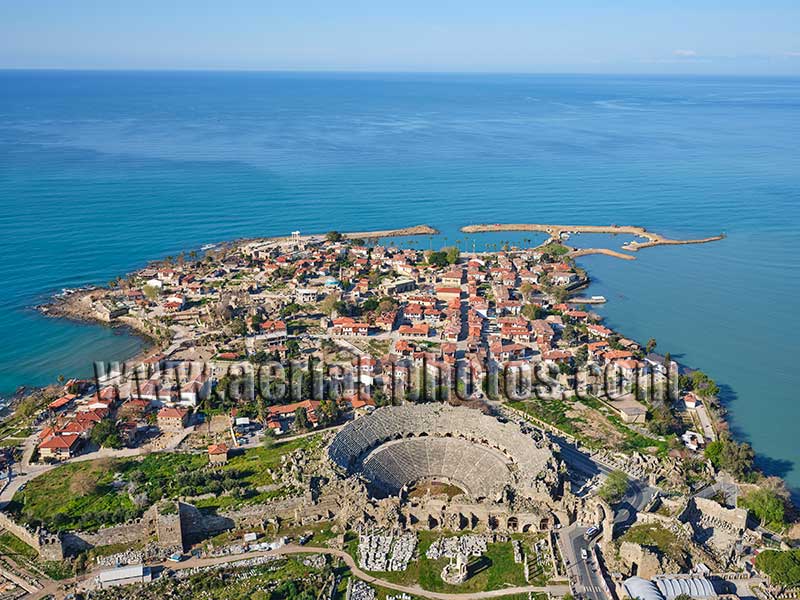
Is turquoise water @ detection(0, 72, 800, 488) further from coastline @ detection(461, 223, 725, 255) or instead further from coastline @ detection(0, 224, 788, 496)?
coastline @ detection(461, 223, 725, 255)

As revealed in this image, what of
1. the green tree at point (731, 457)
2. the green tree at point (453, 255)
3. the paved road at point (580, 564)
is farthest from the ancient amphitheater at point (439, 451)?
the green tree at point (453, 255)

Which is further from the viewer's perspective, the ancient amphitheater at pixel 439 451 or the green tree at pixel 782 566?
the ancient amphitheater at pixel 439 451

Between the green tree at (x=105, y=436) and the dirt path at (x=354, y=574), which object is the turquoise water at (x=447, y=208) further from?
the dirt path at (x=354, y=574)

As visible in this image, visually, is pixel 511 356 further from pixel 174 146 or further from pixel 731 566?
pixel 174 146

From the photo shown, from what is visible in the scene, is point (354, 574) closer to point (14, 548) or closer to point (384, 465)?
point (384, 465)

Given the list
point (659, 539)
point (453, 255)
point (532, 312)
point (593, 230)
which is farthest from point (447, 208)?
point (659, 539)

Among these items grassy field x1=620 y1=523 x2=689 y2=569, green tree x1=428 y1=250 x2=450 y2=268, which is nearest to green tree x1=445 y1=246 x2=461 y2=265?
green tree x1=428 y1=250 x2=450 y2=268

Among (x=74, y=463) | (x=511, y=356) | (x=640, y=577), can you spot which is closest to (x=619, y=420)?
(x=511, y=356)
